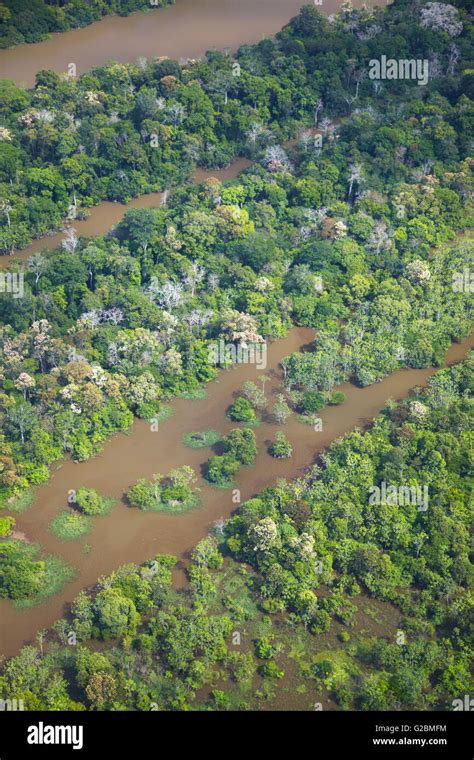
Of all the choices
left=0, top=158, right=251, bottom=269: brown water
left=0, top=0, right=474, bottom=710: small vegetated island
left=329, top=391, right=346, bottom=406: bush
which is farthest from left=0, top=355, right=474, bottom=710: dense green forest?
left=0, top=158, right=251, bottom=269: brown water

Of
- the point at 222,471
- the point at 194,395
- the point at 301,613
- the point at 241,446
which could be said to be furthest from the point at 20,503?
the point at 301,613

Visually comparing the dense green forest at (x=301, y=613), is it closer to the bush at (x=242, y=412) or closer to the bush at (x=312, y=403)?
the bush at (x=312, y=403)

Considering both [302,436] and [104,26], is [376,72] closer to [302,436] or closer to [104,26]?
[104,26]

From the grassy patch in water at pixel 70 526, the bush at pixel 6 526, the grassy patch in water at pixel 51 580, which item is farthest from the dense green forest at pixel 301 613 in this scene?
the bush at pixel 6 526

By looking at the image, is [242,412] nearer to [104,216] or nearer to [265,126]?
[104,216]

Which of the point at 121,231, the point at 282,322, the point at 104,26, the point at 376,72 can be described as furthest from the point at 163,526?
the point at 104,26
